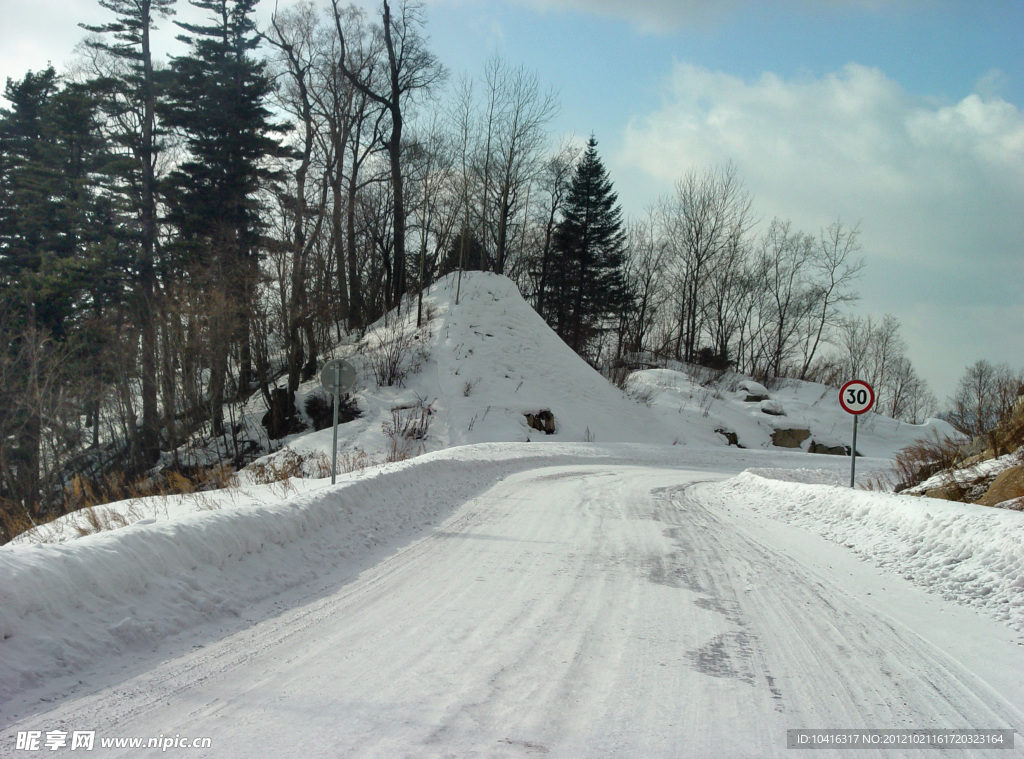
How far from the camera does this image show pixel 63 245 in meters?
30.0

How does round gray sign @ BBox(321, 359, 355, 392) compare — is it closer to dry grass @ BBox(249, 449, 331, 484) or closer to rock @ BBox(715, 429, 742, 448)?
dry grass @ BBox(249, 449, 331, 484)

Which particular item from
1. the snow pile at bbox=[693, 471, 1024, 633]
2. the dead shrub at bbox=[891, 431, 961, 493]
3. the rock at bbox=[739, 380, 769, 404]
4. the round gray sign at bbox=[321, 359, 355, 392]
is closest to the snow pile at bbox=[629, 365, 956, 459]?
the rock at bbox=[739, 380, 769, 404]

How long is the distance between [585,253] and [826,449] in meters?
19.8

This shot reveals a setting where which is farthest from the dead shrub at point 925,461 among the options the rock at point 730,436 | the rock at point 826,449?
the rock at point 826,449

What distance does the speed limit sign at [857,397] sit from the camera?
11.9 metres

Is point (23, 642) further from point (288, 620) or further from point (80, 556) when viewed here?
point (288, 620)

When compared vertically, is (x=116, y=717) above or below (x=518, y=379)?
below

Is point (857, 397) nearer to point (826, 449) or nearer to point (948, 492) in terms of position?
point (948, 492)

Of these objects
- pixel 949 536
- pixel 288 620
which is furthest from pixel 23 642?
pixel 949 536

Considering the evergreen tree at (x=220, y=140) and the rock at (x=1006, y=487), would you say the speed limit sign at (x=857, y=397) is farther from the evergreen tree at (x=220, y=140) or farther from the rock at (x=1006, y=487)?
the evergreen tree at (x=220, y=140)

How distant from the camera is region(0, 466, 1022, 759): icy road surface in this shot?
3.42m

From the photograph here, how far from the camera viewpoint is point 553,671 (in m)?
4.20

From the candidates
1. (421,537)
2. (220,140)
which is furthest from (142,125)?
(421,537)

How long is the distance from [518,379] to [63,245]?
22.1m
